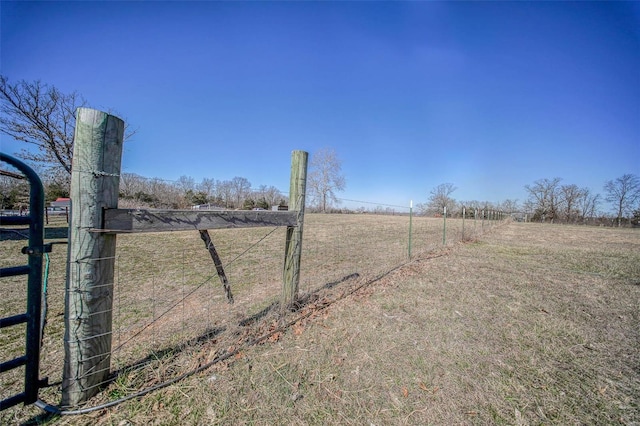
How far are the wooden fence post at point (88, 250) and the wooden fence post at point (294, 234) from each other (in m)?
1.92

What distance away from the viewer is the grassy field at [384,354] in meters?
1.91

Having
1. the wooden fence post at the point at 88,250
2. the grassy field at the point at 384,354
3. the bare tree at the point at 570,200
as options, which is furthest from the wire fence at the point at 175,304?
the bare tree at the point at 570,200

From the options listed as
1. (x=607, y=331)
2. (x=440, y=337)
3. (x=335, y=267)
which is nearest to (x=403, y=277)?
(x=335, y=267)

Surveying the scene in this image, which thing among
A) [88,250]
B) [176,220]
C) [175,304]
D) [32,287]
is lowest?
[175,304]

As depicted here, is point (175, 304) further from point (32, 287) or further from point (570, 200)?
point (570, 200)

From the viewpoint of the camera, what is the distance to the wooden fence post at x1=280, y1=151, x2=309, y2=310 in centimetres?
343

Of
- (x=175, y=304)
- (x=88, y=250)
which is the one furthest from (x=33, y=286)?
(x=175, y=304)

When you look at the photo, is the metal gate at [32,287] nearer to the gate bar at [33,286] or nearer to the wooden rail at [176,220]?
the gate bar at [33,286]

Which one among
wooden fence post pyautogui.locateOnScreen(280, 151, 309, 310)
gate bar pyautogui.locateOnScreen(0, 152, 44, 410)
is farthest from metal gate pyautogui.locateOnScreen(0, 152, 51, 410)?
wooden fence post pyautogui.locateOnScreen(280, 151, 309, 310)

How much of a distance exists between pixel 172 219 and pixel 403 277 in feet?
15.0

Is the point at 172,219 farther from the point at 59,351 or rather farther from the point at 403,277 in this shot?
the point at 403,277

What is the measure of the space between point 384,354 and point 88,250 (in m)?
2.71

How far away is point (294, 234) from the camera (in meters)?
→ 3.44

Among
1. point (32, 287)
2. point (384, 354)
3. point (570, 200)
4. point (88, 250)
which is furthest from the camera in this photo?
point (570, 200)
